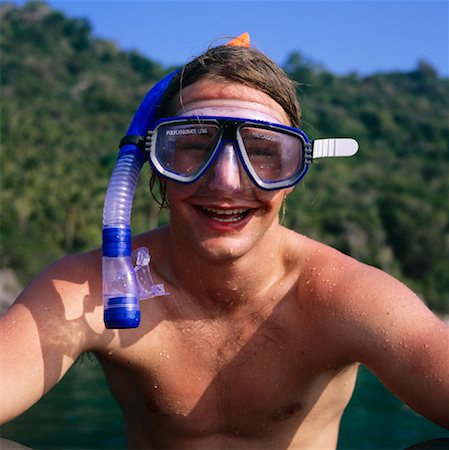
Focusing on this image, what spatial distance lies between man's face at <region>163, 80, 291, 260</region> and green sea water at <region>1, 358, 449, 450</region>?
471cm

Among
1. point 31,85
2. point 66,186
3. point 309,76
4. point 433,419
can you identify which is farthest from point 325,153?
point 309,76

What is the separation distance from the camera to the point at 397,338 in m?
2.05

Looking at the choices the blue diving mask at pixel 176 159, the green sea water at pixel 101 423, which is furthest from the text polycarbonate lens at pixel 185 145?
the green sea water at pixel 101 423

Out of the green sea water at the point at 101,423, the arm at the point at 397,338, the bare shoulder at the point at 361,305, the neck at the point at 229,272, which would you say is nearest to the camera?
the arm at the point at 397,338

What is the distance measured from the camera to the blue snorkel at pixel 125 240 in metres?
1.95

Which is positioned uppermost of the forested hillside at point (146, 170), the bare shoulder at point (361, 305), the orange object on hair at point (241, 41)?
the forested hillside at point (146, 170)

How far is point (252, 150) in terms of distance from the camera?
2.19m

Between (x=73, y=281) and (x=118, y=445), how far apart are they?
19.9 feet

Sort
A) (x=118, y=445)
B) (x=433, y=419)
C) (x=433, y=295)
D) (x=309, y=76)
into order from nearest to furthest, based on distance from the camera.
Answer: (x=433, y=419) → (x=118, y=445) → (x=433, y=295) → (x=309, y=76)

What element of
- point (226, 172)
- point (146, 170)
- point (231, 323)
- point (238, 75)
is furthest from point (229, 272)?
point (146, 170)

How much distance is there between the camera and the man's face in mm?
2104

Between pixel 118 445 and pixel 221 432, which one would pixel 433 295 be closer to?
pixel 118 445

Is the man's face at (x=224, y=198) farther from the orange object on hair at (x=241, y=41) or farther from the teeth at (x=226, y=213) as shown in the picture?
the orange object on hair at (x=241, y=41)

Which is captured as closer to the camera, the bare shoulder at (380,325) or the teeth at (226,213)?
the bare shoulder at (380,325)
